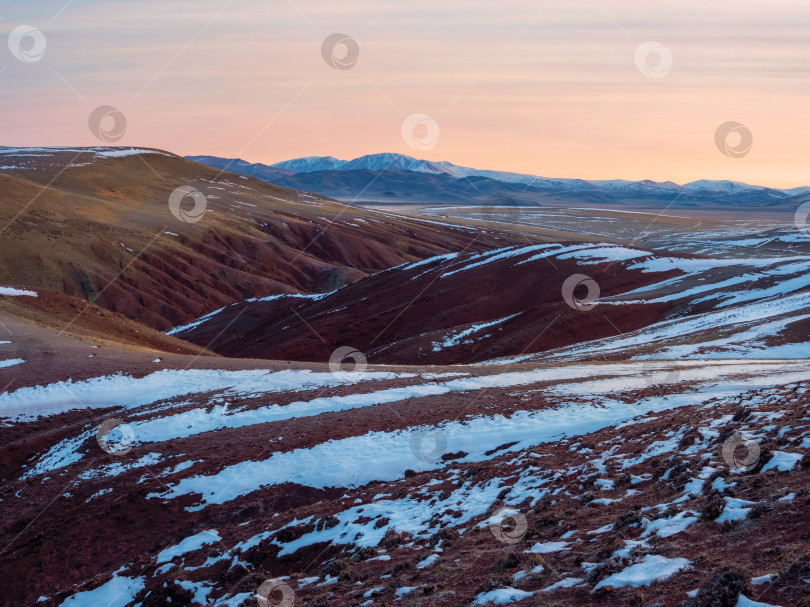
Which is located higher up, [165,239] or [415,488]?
[165,239]

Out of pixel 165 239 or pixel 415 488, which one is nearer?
pixel 415 488

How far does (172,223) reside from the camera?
12100cm

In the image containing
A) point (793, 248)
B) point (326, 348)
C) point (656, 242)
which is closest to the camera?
point (326, 348)

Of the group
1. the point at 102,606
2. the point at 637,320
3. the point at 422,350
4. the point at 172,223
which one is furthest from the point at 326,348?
the point at 172,223

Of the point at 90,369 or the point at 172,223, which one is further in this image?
the point at 172,223

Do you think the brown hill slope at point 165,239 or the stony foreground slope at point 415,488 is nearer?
the stony foreground slope at point 415,488

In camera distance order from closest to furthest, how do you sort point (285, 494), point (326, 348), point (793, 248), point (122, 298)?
point (285, 494) < point (326, 348) < point (122, 298) < point (793, 248)

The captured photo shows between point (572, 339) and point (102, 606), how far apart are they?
39563mm

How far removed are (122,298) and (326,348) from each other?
4276 centimetres

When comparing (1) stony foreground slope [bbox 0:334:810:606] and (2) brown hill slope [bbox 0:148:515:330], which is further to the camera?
(2) brown hill slope [bbox 0:148:515:330]

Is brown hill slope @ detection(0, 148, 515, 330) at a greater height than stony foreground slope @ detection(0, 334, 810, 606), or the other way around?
brown hill slope @ detection(0, 148, 515, 330)

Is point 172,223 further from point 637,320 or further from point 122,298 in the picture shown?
point 637,320

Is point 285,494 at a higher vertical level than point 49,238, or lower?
lower

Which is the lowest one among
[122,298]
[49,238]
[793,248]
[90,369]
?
[793,248]
